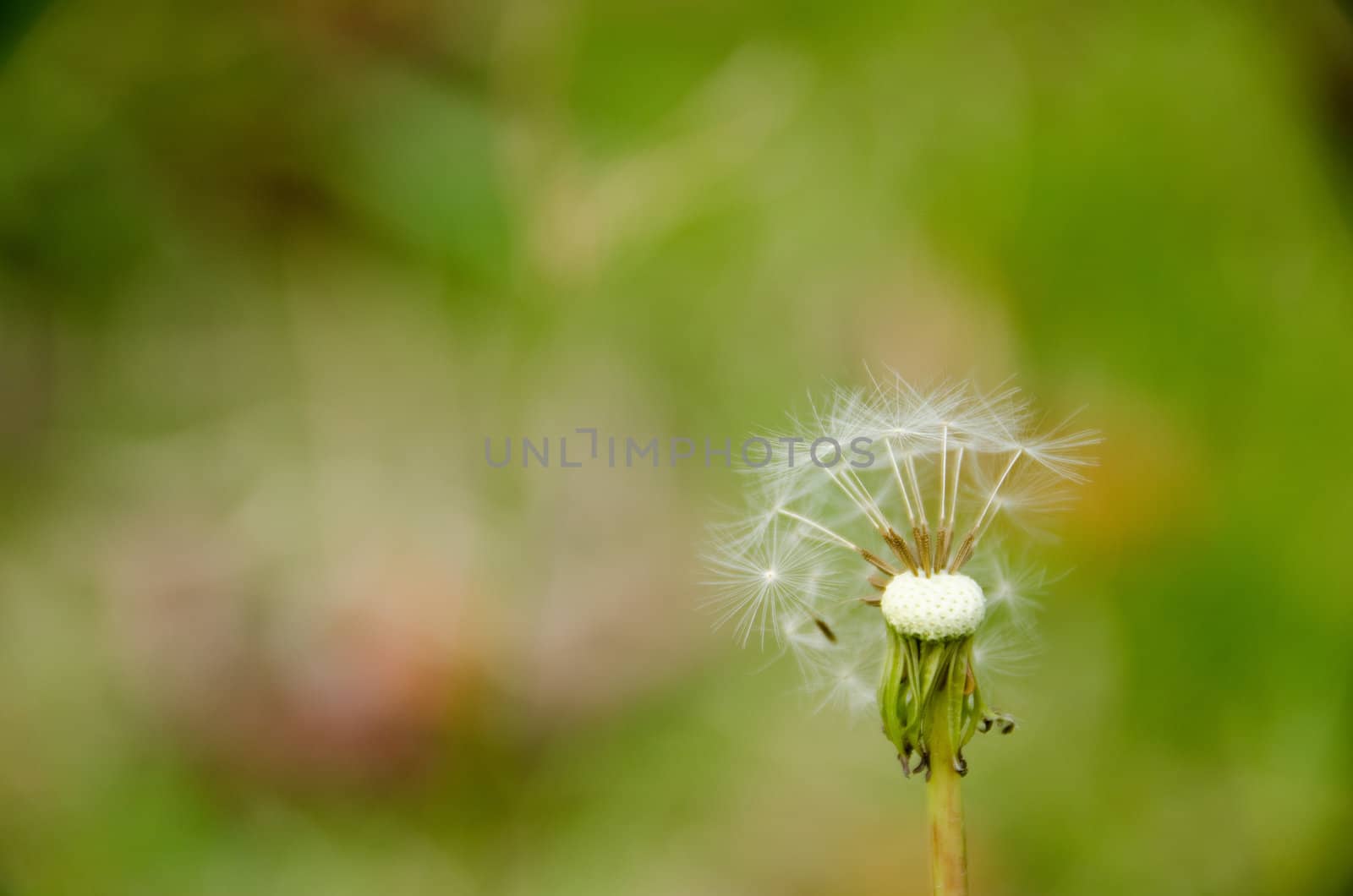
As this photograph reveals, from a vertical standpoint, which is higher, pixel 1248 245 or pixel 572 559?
pixel 1248 245

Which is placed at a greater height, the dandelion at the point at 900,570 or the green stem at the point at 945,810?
the dandelion at the point at 900,570

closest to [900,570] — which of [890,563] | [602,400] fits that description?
[890,563]

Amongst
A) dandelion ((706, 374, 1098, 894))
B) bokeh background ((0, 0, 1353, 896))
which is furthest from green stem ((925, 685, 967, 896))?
bokeh background ((0, 0, 1353, 896))

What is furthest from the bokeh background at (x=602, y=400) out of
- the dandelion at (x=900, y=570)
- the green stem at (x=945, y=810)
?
the green stem at (x=945, y=810)

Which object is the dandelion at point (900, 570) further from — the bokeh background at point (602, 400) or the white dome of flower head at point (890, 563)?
the bokeh background at point (602, 400)

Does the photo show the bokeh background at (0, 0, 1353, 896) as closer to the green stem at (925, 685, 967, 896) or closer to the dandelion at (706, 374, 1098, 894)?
the dandelion at (706, 374, 1098, 894)

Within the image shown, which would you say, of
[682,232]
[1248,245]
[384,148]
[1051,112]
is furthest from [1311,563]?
[384,148]

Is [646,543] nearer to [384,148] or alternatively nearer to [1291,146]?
[384,148]

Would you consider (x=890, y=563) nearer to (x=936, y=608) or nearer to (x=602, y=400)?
(x=936, y=608)
